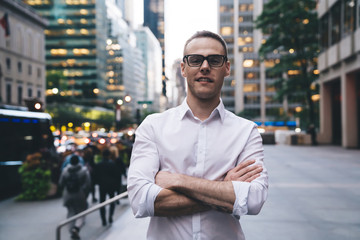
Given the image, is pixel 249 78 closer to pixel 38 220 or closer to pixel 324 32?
pixel 324 32

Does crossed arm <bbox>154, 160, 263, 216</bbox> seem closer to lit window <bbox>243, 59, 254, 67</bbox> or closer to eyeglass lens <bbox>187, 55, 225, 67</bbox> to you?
eyeglass lens <bbox>187, 55, 225, 67</bbox>

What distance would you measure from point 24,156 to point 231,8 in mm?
92872

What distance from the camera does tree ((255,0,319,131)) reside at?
30.0m

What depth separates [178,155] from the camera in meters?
2.17

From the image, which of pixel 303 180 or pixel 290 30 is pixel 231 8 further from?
pixel 303 180

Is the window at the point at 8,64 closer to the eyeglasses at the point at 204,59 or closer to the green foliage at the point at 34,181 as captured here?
the green foliage at the point at 34,181

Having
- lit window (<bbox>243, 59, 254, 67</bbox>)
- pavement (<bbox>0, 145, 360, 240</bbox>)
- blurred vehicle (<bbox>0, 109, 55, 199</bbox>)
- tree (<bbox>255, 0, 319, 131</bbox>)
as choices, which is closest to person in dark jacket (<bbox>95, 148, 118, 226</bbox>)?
pavement (<bbox>0, 145, 360, 240</bbox>)

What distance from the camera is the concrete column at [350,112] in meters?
24.7

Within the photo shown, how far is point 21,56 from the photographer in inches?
2211

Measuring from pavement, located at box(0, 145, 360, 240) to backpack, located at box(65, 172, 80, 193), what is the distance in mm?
1115

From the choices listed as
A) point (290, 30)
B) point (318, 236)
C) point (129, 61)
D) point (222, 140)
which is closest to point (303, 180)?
point (318, 236)

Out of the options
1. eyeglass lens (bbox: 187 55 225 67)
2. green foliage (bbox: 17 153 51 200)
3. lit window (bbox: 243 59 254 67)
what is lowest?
green foliage (bbox: 17 153 51 200)

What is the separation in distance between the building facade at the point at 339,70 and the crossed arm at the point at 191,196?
74.3 feet

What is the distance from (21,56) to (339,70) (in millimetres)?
51541
